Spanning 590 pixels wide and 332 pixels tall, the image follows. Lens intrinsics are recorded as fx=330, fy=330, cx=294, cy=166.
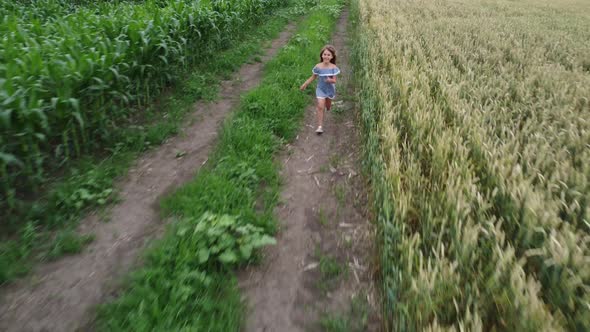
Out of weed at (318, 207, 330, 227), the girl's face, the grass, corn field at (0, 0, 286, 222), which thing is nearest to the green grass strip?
weed at (318, 207, 330, 227)

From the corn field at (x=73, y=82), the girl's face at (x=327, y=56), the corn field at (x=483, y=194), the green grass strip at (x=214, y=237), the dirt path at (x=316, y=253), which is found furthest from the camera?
the girl's face at (x=327, y=56)

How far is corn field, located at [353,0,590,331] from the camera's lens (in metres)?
1.71

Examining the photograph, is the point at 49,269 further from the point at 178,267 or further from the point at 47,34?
the point at 47,34

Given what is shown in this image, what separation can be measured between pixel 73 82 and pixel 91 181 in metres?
1.15

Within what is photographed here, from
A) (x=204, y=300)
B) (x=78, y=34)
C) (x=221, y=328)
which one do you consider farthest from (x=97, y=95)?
(x=221, y=328)

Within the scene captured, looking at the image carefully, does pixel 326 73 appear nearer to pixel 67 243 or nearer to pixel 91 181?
pixel 91 181

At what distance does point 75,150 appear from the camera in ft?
13.1

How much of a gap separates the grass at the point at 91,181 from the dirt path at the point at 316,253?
178 centimetres

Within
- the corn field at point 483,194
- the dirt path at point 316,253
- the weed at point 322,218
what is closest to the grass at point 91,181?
the dirt path at point 316,253

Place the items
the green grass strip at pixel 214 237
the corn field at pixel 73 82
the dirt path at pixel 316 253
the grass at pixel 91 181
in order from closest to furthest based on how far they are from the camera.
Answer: the green grass strip at pixel 214 237, the dirt path at pixel 316 253, the grass at pixel 91 181, the corn field at pixel 73 82

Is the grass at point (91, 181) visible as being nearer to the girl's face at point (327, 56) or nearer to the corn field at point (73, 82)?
the corn field at point (73, 82)

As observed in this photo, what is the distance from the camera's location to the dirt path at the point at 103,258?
224 cm

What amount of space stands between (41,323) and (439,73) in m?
5.28

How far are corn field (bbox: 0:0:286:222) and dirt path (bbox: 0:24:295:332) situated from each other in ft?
2.58
